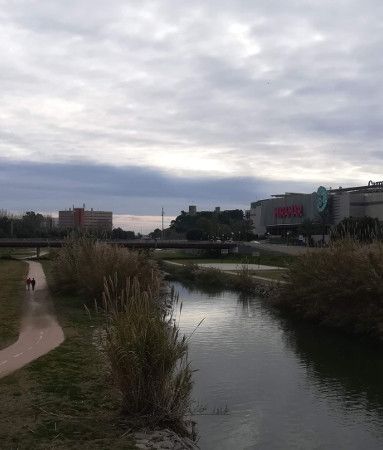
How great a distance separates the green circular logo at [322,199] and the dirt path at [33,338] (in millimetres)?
87134

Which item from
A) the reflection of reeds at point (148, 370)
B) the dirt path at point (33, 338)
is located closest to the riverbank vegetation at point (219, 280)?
the dirt path at point (33, 338)

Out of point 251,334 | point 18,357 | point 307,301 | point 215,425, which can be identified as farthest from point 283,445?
point 307,301

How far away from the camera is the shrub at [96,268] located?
32219 mm

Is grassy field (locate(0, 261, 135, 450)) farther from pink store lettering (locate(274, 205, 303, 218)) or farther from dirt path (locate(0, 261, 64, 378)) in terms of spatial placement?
pink store lettering (locate(274, 205, 303, 218))

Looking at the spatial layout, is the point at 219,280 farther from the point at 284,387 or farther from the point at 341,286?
the point at 284,387

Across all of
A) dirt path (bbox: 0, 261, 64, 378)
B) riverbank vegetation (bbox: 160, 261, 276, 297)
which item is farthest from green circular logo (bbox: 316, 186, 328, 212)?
dirt path (bbox: 0, 261, 64, 378)

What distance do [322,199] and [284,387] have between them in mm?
100373

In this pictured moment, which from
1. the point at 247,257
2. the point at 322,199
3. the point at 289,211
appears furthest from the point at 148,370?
the point at 289,211

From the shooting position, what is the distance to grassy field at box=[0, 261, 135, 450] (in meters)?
10.1

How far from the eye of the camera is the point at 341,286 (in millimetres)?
29156

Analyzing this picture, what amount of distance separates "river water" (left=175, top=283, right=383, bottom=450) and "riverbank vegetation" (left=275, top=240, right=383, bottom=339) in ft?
3.21

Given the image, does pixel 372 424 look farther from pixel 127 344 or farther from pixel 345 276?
pixel 345 276

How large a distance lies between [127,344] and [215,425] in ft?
10.7

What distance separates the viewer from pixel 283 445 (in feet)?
41.0
